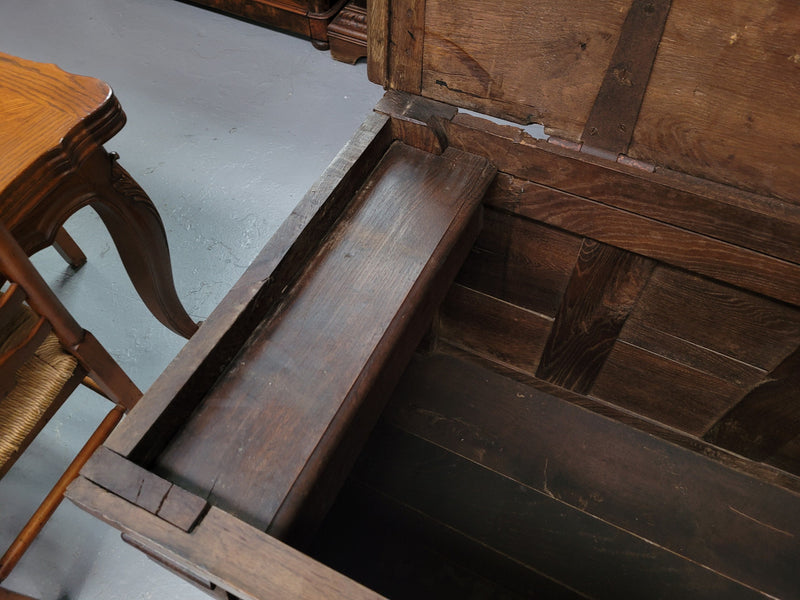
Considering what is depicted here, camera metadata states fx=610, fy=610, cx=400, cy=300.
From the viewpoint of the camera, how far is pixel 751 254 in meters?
1.06

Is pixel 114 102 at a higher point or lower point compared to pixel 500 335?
higher

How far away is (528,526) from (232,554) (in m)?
0.97

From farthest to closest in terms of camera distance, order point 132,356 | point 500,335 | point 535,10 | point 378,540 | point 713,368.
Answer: point 132,356, point 500,335, point 378,540, point 713,368, point 535,10

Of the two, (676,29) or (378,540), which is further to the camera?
(378,540)

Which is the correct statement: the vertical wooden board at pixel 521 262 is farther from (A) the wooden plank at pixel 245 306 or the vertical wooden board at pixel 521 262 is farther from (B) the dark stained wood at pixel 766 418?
(B) the dark stained wood at pixel 766 418

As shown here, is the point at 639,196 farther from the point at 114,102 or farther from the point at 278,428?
the point at 114,102

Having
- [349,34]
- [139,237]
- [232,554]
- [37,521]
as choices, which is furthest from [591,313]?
[349,34]

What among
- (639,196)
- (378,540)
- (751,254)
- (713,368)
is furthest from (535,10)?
(378,540)

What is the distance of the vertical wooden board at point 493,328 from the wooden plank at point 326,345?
1.49 ft

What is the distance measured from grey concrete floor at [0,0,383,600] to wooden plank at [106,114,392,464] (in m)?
0.93

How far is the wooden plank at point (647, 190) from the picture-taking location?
1002mm

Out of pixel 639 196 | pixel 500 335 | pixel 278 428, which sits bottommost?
pixel 500 335

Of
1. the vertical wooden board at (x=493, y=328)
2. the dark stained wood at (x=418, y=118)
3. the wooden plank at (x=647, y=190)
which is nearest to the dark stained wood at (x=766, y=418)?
the wooden plank at (x=647, y=190)

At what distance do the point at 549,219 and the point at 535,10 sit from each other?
40cm
